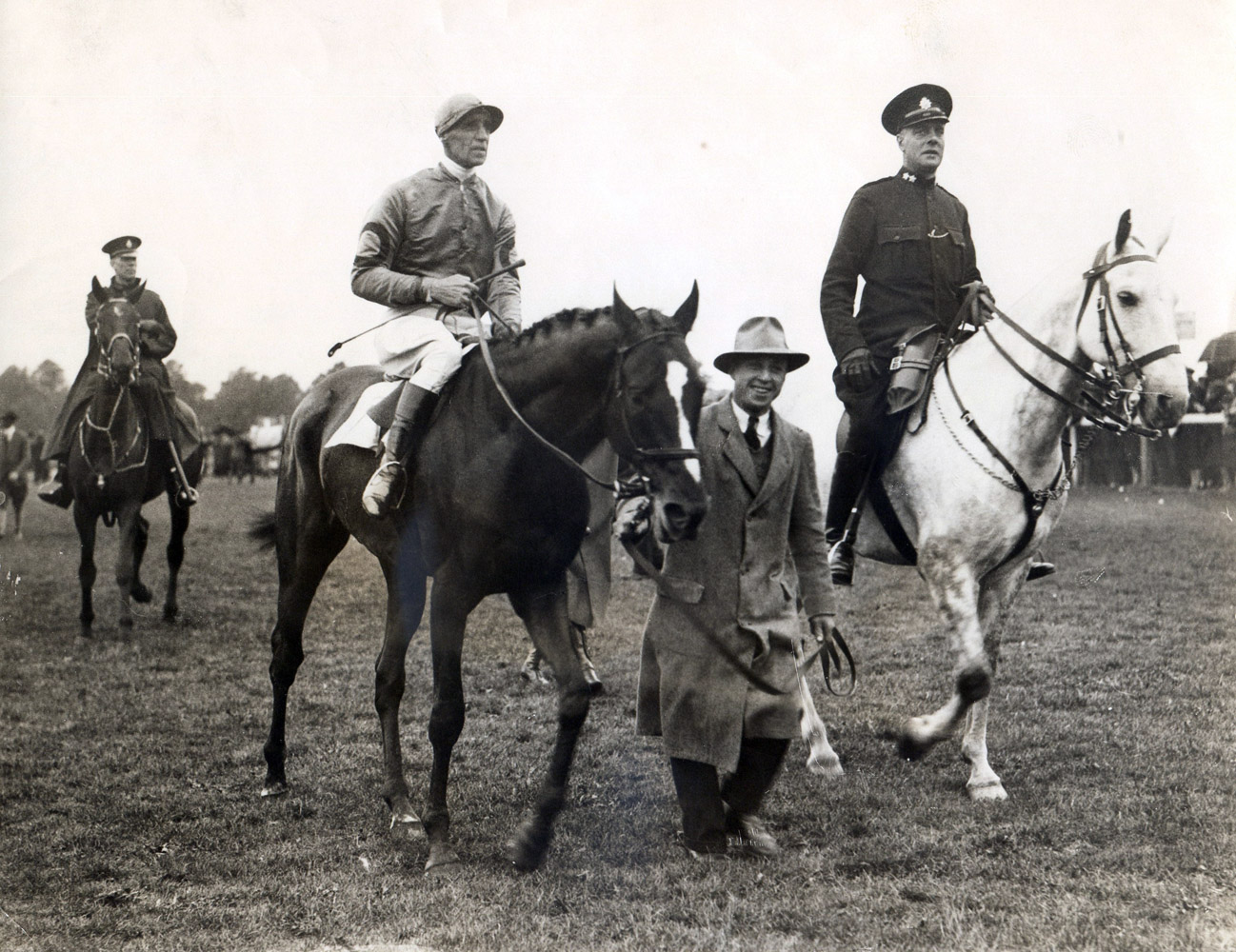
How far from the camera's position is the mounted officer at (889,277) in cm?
543

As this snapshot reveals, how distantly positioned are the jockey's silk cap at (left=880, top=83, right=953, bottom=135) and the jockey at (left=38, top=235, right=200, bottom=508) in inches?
215

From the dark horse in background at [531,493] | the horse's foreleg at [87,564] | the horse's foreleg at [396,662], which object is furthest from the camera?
the horse's foreleg at [87,564]

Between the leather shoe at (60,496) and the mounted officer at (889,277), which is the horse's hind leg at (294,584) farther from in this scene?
the leather shoe at (60,496)

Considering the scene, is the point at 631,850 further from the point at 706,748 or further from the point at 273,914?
the point at 273,914

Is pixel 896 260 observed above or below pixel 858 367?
above

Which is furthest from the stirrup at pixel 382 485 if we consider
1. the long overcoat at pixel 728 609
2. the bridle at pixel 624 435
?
the long overcoat at pixel 728 609

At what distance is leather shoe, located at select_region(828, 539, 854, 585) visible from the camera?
5.60 m

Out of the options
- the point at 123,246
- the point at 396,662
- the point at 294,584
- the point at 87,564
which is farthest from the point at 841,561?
the point at 87,564

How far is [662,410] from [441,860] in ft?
6.89

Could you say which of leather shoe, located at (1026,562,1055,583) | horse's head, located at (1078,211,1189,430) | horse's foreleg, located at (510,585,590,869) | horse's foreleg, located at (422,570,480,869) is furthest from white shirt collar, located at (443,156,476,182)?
leather shoe, located at (1026,562,1055,583)

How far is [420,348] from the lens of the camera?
493cm

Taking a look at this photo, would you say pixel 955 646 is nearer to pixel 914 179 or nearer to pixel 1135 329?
pixel 1135 329

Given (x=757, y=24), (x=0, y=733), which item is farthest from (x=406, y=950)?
(x=757, y=24)

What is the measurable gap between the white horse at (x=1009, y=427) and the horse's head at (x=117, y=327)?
18.6 feet
